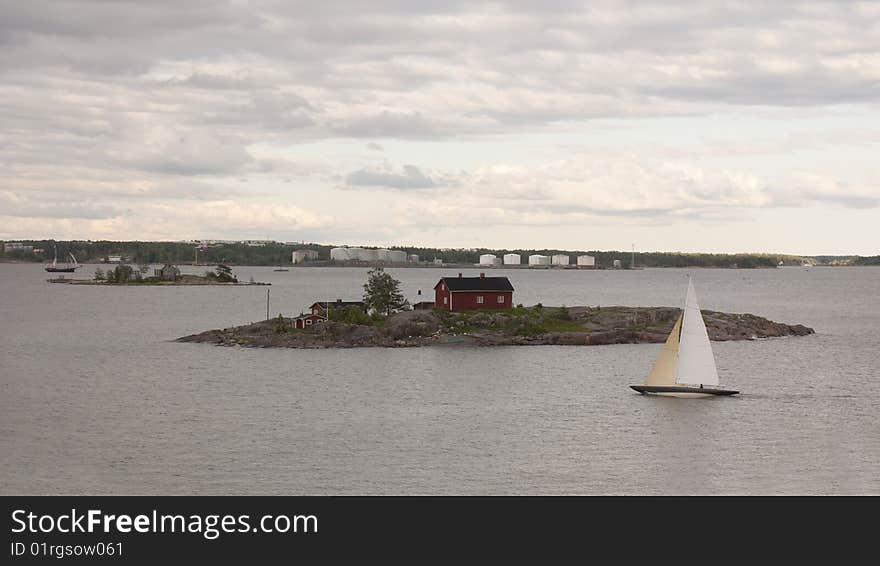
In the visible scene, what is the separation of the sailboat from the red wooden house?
32.9 m

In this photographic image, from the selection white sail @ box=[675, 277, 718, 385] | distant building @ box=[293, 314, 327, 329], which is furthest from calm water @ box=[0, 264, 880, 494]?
distant building @ box=[293, 314, 327, 329]

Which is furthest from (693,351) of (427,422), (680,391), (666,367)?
(427,422)

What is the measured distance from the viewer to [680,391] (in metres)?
64.4

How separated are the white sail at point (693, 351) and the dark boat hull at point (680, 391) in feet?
1.40

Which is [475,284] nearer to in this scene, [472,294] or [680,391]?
[472,294]

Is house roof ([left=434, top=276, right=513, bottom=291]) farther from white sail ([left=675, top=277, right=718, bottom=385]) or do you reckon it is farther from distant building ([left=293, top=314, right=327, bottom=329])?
white sail ([left=675, top=277, right=718, bottom=385])

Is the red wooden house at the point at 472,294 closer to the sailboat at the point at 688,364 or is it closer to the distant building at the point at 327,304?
the distant building at the point at 327,304

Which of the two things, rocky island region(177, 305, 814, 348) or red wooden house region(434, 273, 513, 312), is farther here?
red wooden house region(434, 273, 513, 312)

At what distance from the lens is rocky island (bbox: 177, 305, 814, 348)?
92875mm

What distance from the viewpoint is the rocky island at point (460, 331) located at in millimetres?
92875

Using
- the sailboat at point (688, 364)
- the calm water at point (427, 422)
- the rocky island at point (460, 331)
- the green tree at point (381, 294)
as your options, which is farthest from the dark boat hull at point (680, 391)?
Answer: the green tree at point (381, 294)

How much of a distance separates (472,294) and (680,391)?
119ft
